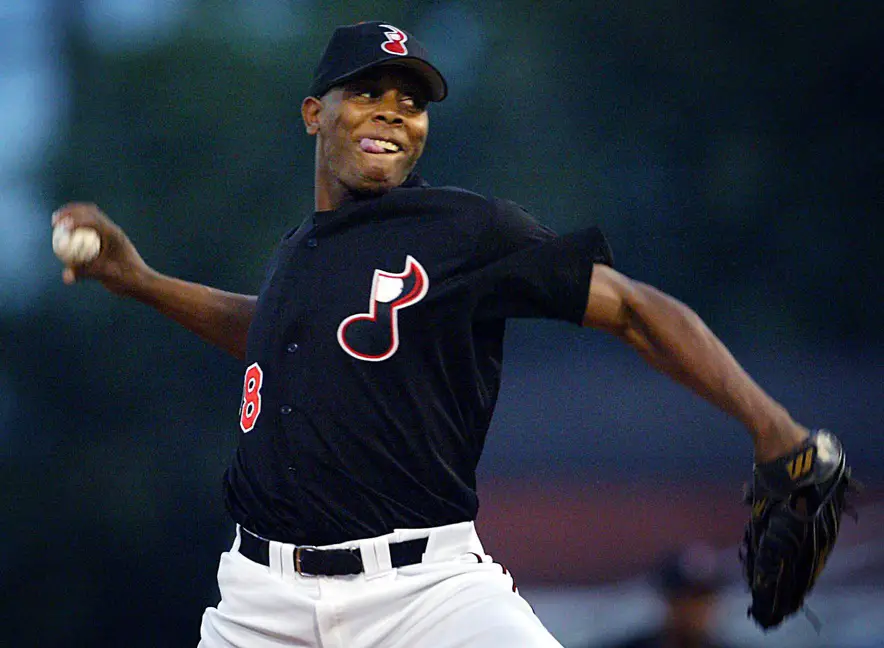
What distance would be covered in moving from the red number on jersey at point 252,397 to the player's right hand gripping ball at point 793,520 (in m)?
0.98

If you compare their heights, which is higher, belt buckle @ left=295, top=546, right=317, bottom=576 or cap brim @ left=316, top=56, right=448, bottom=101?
cap brim @ left=316, top=56, right=448, bottom=101

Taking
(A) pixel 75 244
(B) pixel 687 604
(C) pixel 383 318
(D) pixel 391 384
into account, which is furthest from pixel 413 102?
(B) pixel 687 604

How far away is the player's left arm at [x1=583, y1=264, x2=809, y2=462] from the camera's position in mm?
1986

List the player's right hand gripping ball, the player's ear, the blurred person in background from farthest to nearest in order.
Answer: the blurred person in background → the player's ear → the player's right hand gripping ball

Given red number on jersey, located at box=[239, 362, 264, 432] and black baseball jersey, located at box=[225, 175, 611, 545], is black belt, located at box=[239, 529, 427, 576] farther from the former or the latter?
red number on jersey, located at box=[239, 362, 264, 432]

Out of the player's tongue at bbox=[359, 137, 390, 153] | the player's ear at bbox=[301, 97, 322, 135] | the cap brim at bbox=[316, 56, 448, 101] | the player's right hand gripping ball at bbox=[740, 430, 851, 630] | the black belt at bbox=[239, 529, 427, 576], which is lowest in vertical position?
the black belt at bbox=[239, 529, 427, 576]

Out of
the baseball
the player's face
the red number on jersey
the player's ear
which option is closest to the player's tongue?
the player's face

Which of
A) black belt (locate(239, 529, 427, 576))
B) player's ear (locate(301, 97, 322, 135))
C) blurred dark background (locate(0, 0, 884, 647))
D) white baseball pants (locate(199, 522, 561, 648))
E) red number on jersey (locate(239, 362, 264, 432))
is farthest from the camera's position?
blurred dark background (locate(0, 0, 884, 647))

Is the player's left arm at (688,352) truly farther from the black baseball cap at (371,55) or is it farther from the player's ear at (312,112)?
the player's ear at (312,112)

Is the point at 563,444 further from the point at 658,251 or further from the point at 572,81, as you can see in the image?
the point at 572,81

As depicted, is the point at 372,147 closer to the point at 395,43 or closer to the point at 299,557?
the point at 395,43

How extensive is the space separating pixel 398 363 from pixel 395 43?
69 cm

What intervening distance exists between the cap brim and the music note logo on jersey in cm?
44

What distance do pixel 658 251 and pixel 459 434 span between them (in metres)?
2.36
